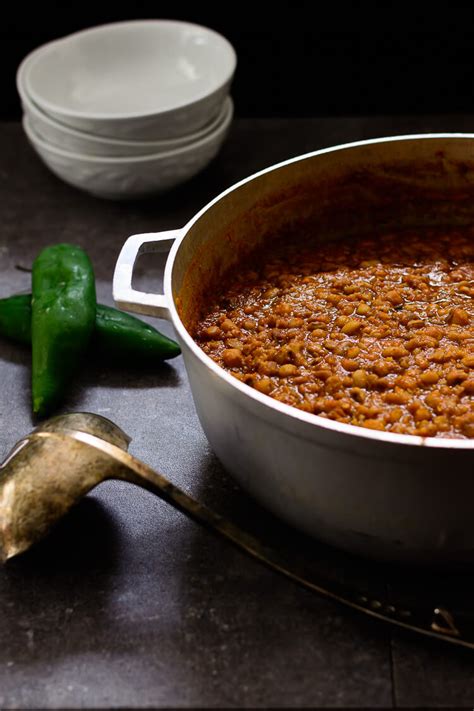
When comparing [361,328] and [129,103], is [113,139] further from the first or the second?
[361,328]

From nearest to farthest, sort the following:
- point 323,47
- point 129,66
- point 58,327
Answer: point 58,327 → point 129,66 → point 323,47

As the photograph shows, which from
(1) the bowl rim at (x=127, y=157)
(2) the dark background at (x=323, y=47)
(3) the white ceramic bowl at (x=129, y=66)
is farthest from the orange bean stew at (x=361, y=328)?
(2) the dark background at (x=323, y=47)

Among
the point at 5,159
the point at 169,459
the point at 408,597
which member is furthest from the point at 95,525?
the point at 5,159

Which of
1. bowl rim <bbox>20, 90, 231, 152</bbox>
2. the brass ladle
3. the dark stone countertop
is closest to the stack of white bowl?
bowl rim <bbox>20, 90, 231, 152</bbox>

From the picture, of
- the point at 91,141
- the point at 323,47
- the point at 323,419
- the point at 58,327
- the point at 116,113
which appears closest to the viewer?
the point at 323,419

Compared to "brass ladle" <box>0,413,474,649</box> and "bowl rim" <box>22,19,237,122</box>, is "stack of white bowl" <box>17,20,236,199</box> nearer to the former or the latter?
"bowl rim" <box>22,19,237,122</box>

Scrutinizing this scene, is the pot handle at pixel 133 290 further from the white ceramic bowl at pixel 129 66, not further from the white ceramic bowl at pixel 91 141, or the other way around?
the white ceramic bowl at pixel 129 66

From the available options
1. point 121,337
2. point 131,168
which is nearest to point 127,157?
point 131,168
